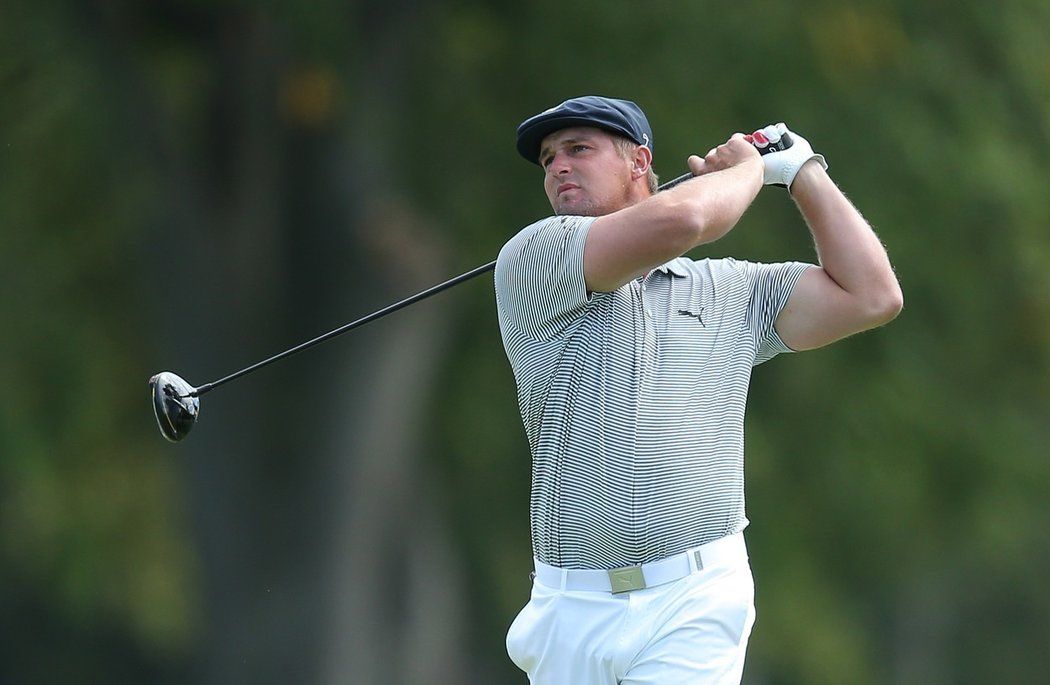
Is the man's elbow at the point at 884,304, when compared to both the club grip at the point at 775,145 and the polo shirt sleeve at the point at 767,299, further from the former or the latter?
the club grip at the point at 775,145

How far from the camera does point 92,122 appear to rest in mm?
11617

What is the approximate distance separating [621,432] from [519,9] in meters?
7.02

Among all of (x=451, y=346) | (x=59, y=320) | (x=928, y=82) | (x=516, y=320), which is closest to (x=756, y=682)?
(x=451, y=346)

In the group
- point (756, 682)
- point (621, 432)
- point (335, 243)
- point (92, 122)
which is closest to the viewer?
point (621, 432)

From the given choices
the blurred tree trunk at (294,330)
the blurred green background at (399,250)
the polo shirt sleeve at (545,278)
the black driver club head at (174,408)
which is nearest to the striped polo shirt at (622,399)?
the polo shirt sleeve at (545,278)

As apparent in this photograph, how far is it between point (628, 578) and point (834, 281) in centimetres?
103

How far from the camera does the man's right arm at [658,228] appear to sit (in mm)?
4219

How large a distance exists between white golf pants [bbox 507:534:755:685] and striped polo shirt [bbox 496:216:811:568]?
0.09 metres

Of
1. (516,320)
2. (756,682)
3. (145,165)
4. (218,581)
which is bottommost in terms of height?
(756,682)

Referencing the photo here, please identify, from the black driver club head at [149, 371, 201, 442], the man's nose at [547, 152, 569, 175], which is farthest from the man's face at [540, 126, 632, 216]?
the black driver club head at [149, 371, 201, 442]

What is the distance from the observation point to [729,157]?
4.67 metres

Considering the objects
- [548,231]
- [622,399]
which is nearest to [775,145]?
[548,231]

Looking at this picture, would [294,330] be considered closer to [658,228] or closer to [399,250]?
[399,250]

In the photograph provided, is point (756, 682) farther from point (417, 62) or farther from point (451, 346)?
point (417, 62)
